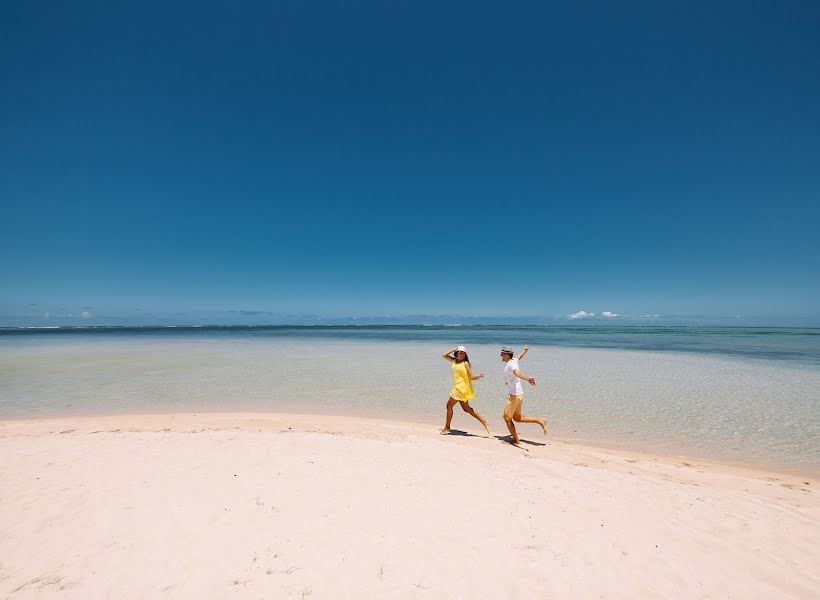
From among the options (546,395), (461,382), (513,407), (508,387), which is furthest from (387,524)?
(546,395)

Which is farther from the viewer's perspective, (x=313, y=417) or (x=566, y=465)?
(x=313, y=417)

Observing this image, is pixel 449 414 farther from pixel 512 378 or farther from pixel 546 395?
pixel 546 395

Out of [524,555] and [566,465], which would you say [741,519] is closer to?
[566,465]

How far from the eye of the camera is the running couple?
27.9 feet

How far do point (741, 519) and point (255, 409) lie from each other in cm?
1287

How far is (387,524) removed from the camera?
4801mm

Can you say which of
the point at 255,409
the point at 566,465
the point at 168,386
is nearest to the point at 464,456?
the point at 566,465

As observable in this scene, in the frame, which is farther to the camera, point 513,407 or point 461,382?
point 461,382

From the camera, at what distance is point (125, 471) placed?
6273 millimetres

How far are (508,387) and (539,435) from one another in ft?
6.68

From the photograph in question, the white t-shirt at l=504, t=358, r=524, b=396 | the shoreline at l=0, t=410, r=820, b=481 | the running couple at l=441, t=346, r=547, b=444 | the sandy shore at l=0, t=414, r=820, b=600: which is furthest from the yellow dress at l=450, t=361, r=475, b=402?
the sandy shore at l=0, t=414, r=820, b=600

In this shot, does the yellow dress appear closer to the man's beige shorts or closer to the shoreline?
the man's beige shorts

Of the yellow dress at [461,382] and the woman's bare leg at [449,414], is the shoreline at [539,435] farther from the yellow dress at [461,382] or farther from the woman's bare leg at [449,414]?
the yellow dress at [461,382]

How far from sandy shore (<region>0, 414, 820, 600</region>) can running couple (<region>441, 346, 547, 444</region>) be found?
3.23ft
